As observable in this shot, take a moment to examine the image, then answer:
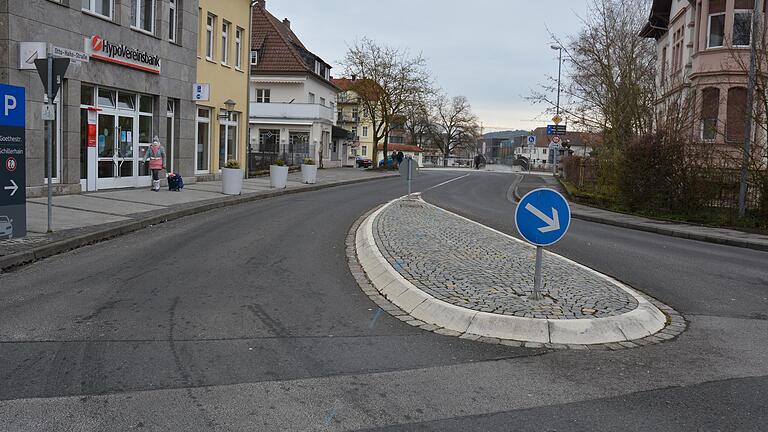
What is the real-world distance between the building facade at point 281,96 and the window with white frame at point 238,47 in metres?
20.8

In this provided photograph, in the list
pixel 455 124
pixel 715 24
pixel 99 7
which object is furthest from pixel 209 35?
pixel 455 124

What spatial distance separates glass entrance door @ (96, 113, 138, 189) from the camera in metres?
19.8

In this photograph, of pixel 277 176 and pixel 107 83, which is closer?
pixel 107 83

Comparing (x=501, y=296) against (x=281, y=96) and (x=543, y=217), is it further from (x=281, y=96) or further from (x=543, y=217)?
(x=281, y=96)

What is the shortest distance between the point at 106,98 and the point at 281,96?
34.8 m

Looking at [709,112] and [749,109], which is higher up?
[709,112]

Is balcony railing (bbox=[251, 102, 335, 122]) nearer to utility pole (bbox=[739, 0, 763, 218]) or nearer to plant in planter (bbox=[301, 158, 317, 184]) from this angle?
plant in planter (bbox=[301, 158, 317, 184])

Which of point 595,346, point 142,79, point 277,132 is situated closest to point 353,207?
point 142,79

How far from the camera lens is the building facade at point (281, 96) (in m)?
52.6

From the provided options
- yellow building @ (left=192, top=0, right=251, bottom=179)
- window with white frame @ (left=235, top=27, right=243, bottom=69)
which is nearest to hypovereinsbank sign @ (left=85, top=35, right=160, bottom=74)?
yellow building @ (left=192, top=0, right=251, bottom=179)

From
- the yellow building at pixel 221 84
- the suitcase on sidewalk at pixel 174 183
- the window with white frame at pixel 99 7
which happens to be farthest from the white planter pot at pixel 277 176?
the window with white frame at pixel 99 7

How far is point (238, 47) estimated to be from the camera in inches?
1196

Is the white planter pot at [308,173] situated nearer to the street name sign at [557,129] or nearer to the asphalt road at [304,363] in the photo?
the street name sign at [557,129]

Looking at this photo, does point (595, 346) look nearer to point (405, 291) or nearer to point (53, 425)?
point (405, 291)
